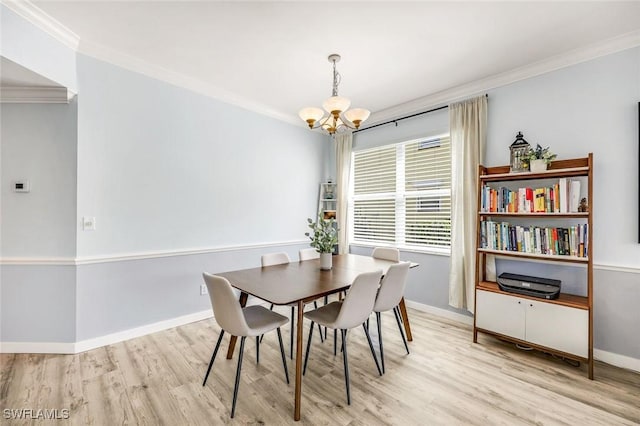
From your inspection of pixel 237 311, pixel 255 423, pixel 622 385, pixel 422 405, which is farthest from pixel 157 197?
pixel 622 385

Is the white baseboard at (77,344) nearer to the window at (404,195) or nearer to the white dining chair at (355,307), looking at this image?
Answer: the white dining chair at (355,307)

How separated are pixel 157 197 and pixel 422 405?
118 inches

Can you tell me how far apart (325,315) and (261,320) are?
492mm

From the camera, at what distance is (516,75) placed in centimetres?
287

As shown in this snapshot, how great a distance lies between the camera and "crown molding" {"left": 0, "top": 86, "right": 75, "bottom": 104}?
7.75 ft

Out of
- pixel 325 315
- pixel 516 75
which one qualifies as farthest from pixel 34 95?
pixel 516 75

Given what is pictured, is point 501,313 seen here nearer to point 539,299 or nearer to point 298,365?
point 539,299

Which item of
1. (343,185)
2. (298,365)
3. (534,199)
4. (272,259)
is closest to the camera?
(298,365)

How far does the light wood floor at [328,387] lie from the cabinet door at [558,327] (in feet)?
0.65

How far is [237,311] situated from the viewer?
1.77 m

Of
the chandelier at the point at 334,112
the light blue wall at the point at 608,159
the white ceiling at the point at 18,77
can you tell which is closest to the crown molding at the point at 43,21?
the white ceiling at the point at 18,77

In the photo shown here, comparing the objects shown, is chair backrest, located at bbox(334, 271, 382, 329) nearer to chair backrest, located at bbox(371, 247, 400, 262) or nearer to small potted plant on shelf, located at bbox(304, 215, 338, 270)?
small potted plant on shelf, located at bbox(304, 215, 338, 270)

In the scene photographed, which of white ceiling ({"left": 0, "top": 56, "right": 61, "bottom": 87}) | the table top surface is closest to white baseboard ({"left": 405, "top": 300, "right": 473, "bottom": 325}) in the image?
the table top surface

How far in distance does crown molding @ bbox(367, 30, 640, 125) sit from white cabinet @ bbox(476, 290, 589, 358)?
219 centimetres
